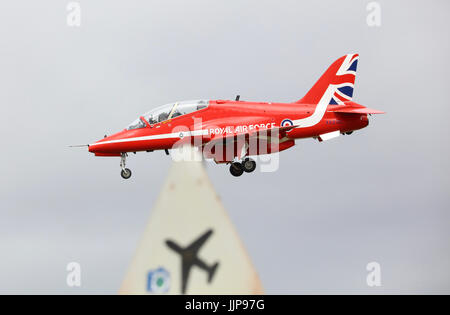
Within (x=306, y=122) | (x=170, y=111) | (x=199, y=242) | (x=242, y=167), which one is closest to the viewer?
(x=199, y=242)

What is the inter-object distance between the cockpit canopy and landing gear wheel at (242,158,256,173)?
14.1 feet

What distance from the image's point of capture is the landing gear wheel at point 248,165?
53.1 metres

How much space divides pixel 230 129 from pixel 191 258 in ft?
120

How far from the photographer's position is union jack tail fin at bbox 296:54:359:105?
57.1m

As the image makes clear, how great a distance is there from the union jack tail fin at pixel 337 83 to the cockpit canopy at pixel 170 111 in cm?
754

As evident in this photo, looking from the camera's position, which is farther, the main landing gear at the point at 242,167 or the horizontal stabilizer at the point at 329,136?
the horizontal stabilizer at the point at 329,136

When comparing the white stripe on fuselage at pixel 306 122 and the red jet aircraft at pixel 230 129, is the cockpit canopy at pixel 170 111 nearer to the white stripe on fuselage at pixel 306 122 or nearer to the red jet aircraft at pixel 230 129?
the red jet aircraft at pixel 230 129

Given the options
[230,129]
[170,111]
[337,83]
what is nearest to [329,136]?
[337,83]

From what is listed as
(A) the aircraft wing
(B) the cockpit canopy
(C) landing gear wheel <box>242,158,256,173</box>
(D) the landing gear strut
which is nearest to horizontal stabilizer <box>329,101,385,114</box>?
(C) landing gear wheel <box>242,158,256,173</box>

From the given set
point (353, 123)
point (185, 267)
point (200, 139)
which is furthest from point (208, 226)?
point (353, 123)

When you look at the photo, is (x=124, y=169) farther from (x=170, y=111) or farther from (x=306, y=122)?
(x=306, y=122)

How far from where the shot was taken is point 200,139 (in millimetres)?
52062

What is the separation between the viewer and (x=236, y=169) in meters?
53.3

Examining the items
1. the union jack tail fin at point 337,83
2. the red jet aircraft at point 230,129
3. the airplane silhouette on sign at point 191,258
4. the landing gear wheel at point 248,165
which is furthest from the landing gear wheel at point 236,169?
the airplane silhouette on sign at point 191,258
